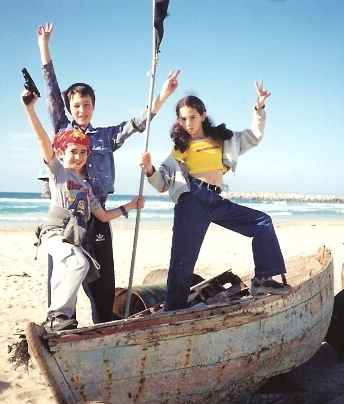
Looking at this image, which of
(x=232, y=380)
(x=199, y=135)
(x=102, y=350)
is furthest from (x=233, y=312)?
(x=199, y=135)

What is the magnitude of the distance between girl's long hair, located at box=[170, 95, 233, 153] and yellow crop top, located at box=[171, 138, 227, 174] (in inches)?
2.1

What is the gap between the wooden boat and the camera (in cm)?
307

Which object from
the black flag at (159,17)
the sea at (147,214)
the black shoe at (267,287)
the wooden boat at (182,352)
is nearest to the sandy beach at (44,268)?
the wooden boat at (182,352)

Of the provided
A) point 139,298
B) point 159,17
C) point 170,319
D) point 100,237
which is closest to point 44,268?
point 139,298

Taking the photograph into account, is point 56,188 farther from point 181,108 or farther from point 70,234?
point 181,108

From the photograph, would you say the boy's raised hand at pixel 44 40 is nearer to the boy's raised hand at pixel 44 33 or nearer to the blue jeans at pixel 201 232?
the boy's raised hand at pixel 44 33

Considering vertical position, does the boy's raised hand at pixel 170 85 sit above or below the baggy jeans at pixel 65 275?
above

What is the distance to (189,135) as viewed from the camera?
433 cm

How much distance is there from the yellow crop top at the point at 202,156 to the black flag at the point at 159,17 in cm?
104

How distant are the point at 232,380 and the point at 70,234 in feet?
5.79

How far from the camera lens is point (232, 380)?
3760 mm

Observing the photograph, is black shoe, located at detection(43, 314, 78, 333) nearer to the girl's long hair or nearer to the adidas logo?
the adidas logo

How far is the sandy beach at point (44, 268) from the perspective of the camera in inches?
186

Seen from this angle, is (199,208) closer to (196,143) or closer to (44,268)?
(196,143)
